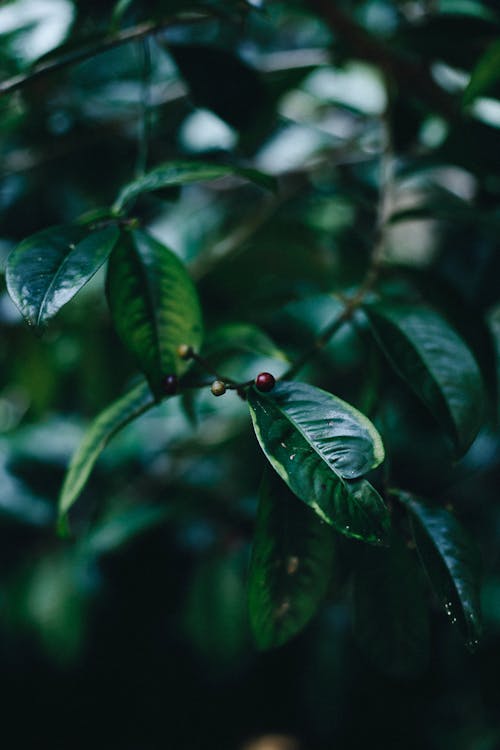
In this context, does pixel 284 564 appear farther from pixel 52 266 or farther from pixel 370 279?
pixel 370 279

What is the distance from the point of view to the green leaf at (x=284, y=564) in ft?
1.58

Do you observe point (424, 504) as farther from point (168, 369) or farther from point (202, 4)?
point (202, 4)

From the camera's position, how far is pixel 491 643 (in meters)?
1.16

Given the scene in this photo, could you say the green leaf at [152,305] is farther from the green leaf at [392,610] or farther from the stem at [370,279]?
the green leaf at [392,610]

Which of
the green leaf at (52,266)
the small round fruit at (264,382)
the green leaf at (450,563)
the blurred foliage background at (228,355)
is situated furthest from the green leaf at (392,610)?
the blurred foliage background at (228,355)

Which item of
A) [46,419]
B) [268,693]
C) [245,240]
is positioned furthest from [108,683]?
[245,240]

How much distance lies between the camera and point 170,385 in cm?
53

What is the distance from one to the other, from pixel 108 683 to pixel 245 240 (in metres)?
1.06

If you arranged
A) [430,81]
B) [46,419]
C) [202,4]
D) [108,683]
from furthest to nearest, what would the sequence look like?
[108,683] < [46,419] < [430,81] < [202,4]

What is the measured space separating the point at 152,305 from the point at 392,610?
327 mm

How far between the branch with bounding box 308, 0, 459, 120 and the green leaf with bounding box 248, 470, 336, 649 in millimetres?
643

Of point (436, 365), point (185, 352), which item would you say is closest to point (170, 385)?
point (185, 352)

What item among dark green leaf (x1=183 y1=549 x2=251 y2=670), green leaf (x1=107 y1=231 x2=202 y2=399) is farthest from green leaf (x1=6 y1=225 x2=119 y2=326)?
dark green leaf (x1=183 y1=549 x2=251 y2=670)

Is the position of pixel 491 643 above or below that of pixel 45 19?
below
